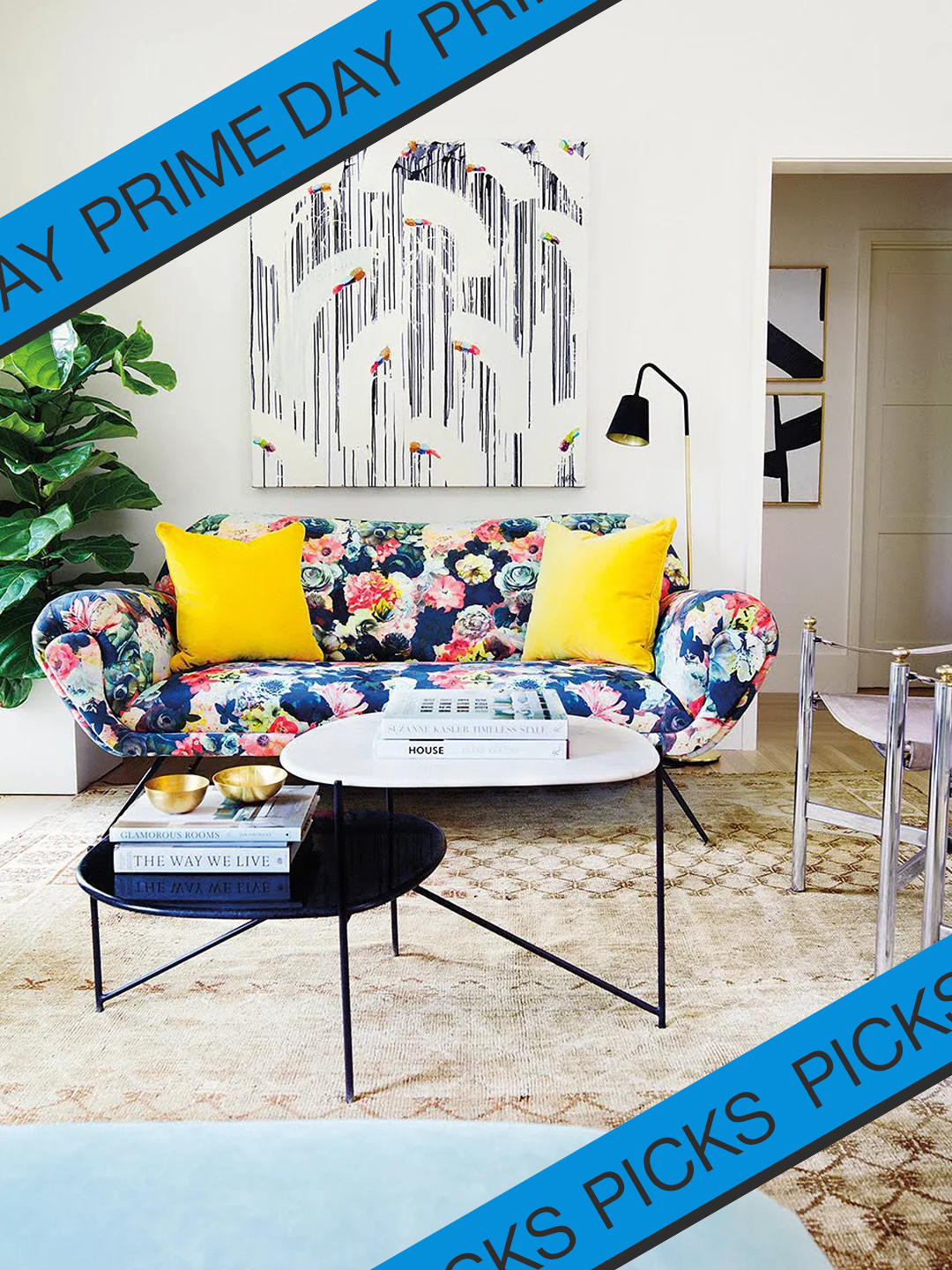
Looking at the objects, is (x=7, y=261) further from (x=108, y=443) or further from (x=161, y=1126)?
(x=108, y=443)

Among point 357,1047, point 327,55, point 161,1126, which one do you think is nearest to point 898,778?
point 357,1047

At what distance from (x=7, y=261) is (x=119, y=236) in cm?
2

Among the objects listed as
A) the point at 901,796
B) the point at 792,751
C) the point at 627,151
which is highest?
the point at 627,151

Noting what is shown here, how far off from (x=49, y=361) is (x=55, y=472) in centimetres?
34

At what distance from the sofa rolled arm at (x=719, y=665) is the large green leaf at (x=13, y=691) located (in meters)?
1.95

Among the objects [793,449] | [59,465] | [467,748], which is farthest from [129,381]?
[793,449]

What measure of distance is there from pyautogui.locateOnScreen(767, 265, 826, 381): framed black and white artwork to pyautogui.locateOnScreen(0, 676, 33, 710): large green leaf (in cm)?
355

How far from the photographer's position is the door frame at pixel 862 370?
16.8 ft

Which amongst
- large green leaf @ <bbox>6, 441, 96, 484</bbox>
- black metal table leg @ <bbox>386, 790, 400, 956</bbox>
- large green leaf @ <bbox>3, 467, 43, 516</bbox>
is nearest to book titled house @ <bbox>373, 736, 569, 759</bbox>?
black metal table leg @ <bbox>386, 790, 400, 956</bbox>

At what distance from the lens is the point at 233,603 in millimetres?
3252

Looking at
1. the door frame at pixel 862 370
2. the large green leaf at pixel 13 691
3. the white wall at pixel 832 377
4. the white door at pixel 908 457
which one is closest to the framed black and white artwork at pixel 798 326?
the white wall at pixel 832 377

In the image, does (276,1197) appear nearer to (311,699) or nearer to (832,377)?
(311,699)

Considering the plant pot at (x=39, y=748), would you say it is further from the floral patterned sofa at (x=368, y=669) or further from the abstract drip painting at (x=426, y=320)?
the abstract drip painting at (x=426, y=320)

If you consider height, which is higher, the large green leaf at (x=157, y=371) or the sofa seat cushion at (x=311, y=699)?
the large green leaf at (x=157, y=371)
